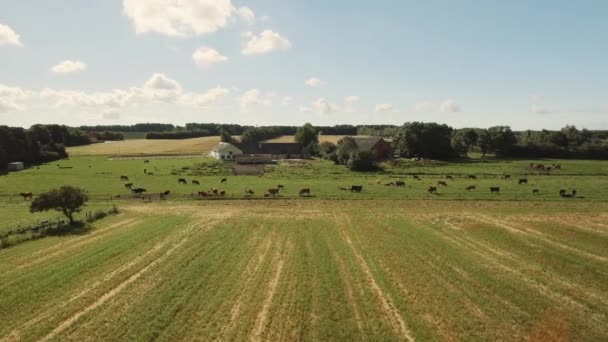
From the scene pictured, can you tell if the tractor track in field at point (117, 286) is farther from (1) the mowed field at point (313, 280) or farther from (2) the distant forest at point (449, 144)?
(2) the distant forest at point (449, 144)

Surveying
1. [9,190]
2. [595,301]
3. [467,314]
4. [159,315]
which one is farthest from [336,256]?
[9,190]

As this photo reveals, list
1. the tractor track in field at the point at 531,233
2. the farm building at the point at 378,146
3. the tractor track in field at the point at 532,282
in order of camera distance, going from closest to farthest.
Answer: the tractor track in field at the point at 532,282
the tractor track in field at the point at 531,233
the farm building at the point at 378,146

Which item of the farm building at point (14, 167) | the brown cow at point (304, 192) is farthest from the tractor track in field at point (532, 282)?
the farm building at point (14, 167)

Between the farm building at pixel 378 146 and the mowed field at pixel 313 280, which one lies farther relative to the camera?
the farm building at pixel 378 146

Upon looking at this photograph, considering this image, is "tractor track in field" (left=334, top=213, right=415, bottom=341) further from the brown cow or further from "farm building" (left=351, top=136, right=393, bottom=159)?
"farm building" (left=351, top=136, right=393, bottom=159)

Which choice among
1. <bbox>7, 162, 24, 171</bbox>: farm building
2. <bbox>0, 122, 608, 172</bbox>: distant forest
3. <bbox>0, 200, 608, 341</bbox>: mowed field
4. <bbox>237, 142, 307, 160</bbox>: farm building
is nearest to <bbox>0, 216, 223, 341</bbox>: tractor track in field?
<bbox>0, 200, 608, 341</bbox>: mowed field

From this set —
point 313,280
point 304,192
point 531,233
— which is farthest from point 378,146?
point 313,280

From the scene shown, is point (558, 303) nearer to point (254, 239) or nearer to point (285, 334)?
point (285, 334)
